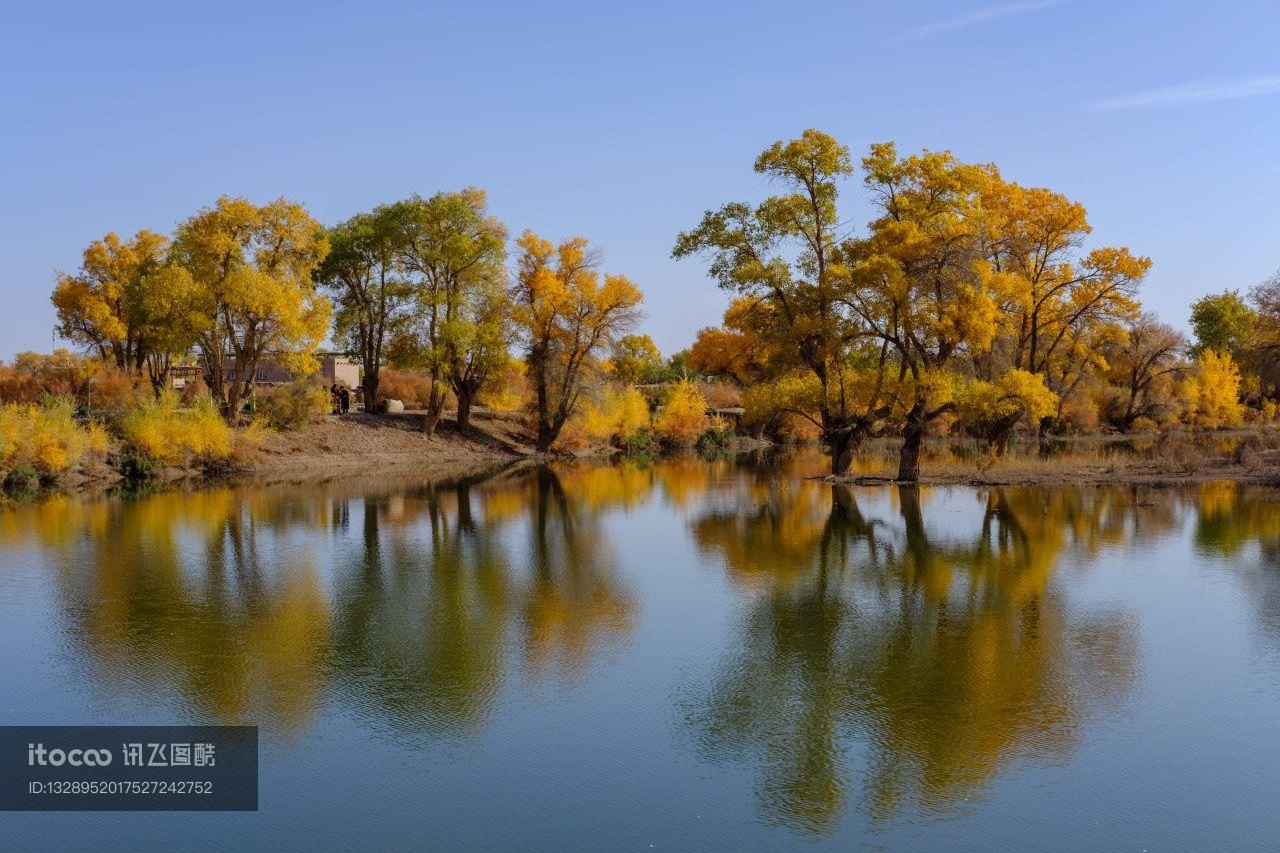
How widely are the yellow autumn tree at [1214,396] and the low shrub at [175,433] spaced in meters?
51.9

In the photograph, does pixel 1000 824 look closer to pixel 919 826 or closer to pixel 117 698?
pixel 919 826

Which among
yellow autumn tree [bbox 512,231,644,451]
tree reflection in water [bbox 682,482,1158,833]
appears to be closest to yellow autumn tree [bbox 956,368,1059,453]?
tree reflection in water [bbox 682,482,1158,833]

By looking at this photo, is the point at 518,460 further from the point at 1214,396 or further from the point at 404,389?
the point at 1214,396

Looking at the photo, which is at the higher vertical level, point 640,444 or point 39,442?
point 39,442

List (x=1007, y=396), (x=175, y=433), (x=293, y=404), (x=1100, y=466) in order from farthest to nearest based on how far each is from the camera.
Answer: (x=293, y=404)
(x=175, y=433)
(x=1100, y=466)
(x=1007, y=396)

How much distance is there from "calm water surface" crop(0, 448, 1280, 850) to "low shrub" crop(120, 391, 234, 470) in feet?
50.0

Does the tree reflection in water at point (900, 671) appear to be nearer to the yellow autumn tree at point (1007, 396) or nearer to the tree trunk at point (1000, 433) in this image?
the yellow autumn tree at point (1007, 396)

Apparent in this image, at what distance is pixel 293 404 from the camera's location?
4859 cm

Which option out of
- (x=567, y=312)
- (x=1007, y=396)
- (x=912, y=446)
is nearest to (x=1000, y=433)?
(x=912, y=446)

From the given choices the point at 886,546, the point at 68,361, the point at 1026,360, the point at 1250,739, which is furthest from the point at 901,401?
the point at 68,361

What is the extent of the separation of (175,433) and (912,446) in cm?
2555

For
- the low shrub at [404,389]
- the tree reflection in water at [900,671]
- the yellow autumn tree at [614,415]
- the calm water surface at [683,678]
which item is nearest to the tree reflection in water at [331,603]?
the calm water surface at [683,678]

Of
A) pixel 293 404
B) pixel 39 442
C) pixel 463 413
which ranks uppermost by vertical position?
pixel 293 404

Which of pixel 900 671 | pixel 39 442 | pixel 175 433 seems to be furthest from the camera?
pixel 175 433
